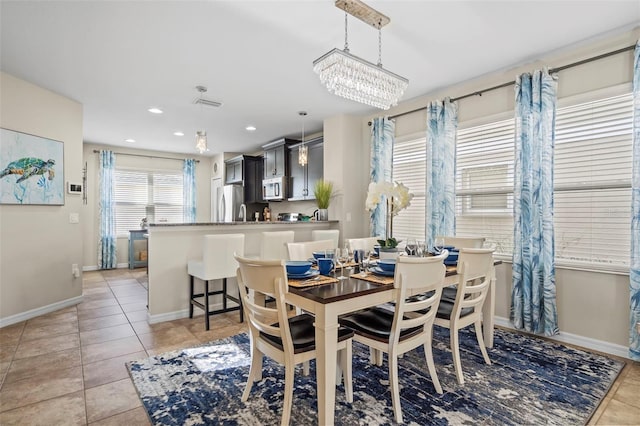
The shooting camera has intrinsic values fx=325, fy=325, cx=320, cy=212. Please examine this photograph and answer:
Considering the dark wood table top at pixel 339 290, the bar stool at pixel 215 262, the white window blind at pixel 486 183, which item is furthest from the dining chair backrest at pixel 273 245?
the white window blind at pixel 486 183

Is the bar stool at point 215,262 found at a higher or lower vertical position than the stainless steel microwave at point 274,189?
lower

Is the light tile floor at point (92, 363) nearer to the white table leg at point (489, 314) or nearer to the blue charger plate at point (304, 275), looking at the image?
the white table leg at point (489, 314)

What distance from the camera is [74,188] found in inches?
167

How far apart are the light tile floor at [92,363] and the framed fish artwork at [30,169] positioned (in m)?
1.39

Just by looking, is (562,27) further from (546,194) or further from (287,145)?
(287,145)

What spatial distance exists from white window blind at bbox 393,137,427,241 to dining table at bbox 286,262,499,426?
8.52 ft

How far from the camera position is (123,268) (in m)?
6.92

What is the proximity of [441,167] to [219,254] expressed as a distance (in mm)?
2652

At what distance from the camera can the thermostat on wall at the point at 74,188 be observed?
13.8 ft

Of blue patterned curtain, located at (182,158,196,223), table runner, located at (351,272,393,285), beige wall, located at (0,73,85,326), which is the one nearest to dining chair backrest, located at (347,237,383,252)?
table runner, located at (351,272,393,285)

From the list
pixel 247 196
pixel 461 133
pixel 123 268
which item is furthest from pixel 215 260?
pixel 123 268

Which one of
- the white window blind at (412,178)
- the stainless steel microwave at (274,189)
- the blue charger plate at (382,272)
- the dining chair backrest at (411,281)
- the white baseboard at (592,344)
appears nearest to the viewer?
the dining chair backrest at (411,281)

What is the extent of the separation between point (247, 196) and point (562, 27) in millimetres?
5522

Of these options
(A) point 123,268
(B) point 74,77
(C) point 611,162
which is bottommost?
(A) point 123,268
